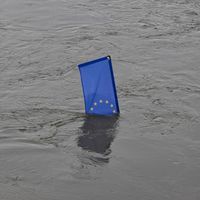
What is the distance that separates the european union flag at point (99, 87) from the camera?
591 centimetres

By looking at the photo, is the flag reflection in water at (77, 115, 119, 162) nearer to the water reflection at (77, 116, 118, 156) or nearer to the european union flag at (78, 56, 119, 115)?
the water reflection at (77, 116, 118, 156)

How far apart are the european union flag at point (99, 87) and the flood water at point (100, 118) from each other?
5.0 inches

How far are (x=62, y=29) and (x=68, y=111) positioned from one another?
3.56 meters

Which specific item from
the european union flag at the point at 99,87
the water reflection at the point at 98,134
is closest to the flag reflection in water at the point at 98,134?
the water reflection at the point at 98,134

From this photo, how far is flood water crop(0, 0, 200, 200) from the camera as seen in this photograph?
4738mm

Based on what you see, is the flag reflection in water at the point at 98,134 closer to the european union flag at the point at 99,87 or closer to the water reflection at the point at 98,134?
the water reflection at the point at 98,134

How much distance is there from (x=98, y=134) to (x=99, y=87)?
2.08 feet

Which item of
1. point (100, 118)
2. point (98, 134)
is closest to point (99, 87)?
point (100, 118)

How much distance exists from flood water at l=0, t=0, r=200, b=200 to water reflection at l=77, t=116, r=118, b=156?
0.5 inches

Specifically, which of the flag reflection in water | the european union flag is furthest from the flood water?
the european union flag

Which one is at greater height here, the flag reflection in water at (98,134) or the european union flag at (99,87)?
the european union flag at (99,87)

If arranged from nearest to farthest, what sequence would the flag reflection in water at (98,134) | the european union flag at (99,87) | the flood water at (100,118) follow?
the flood water at (100,118) < the flag reflection in water at (98,134) < the european union flag at (99,87)

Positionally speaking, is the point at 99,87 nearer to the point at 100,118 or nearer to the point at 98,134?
the point at 100,118

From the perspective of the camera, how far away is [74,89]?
22.5 feet
